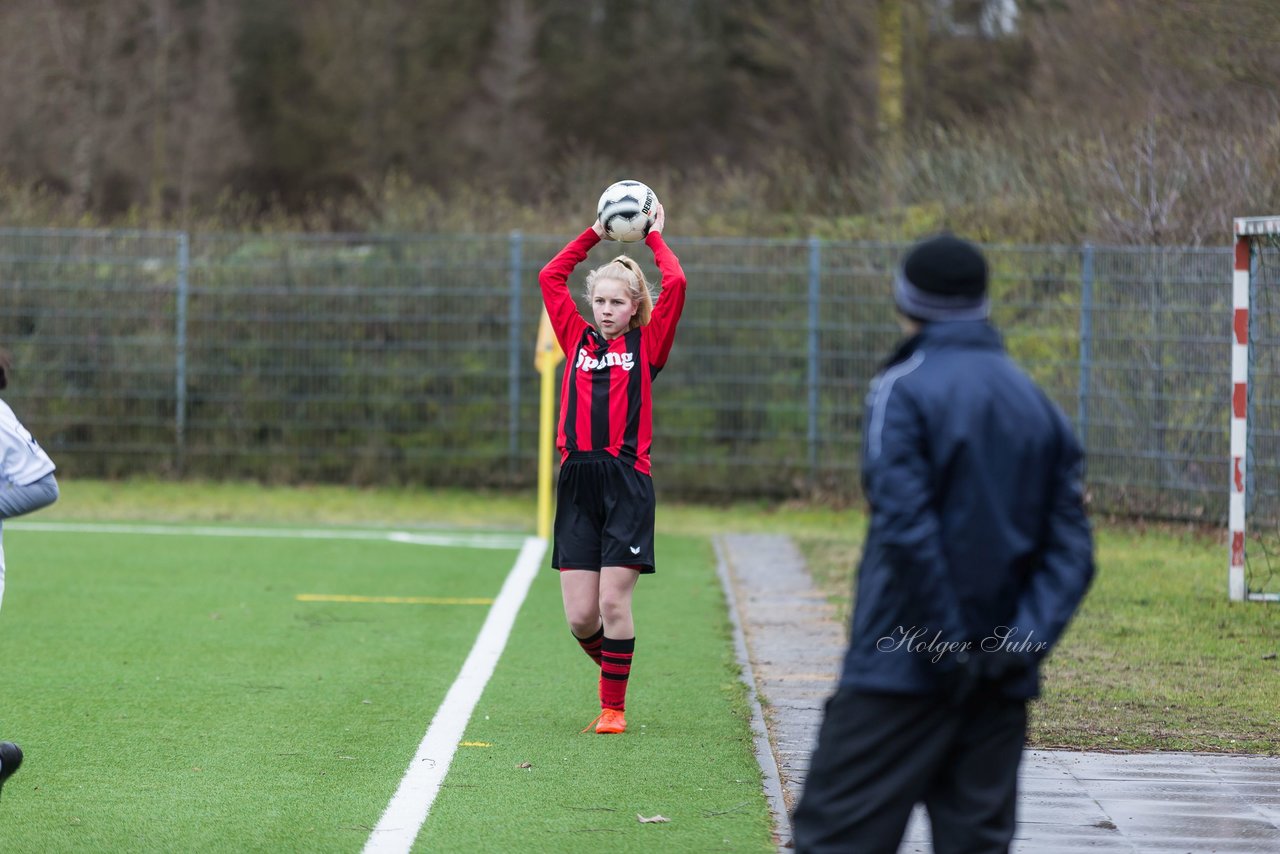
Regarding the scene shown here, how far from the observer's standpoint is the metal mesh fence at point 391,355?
1501 cm

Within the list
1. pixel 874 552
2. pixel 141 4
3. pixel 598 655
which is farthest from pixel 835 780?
pixel 141 4

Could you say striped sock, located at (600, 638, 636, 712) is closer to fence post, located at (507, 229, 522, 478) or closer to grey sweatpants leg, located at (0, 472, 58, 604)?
grey sweatpants leg, located at (0, 472, 58, 604)

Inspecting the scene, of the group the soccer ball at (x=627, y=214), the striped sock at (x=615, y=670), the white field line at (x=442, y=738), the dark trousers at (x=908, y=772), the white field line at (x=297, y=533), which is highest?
the soccer ball at (x=627, y=214)

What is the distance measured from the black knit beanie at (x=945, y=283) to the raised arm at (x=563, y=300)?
9.22 ft

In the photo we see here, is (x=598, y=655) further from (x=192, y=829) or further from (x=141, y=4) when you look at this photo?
(x=141, y=4)

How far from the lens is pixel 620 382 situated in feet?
19.4

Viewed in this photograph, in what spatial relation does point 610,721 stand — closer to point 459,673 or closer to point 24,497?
point 459,673

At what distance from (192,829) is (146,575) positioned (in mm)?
5851

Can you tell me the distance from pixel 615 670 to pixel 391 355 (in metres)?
10.1

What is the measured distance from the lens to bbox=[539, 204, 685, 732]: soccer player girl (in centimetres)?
589

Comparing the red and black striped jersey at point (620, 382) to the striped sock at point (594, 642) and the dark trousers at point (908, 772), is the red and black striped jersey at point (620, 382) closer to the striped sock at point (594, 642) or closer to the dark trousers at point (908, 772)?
the striped sock at point (594, 642)

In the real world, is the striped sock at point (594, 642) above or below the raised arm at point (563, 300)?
below

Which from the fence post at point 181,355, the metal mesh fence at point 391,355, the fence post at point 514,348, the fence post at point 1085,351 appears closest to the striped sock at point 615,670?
the fence post at point 1085,351

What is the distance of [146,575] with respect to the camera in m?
10.2
